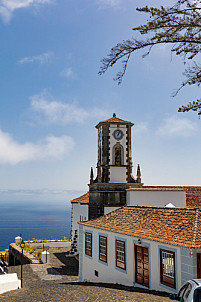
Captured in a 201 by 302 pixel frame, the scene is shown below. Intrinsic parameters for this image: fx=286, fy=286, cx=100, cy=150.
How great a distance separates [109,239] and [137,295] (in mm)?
5098

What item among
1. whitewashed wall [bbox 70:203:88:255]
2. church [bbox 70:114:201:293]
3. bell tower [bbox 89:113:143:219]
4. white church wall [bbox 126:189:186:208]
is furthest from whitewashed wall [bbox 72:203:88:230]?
white church wall [bbox 126:189:186:208]

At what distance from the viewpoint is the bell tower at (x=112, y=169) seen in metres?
24.6

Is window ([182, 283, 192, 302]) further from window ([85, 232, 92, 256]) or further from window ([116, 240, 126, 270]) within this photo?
window ([85, 232, 92, 256])

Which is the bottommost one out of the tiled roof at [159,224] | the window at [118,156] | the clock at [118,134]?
the tiled roof at [159,224]

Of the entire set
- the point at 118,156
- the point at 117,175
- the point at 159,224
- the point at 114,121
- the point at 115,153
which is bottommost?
the point at 159,224

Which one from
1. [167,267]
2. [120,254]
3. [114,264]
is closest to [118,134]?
[120,254]

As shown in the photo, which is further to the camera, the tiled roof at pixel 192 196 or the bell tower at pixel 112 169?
the bell tower at pixel 112 169

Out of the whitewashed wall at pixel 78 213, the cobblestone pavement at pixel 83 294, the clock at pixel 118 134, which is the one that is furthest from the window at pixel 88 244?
the clock at pixel 118 134

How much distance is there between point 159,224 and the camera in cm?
1510

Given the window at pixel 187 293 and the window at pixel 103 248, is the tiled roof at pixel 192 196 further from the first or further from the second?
the window at pixel 187 293

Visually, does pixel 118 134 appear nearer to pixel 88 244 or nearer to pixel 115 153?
pixel 115 153

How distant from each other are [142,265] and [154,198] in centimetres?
917

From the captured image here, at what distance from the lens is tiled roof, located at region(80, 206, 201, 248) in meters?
12.6

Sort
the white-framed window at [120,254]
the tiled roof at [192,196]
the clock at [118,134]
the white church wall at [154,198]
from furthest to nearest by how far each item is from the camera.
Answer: the clock at [118,134] → the tiled roof at [192,196] → the white church wall at [154,198] → the white-framed window at [120,254]
